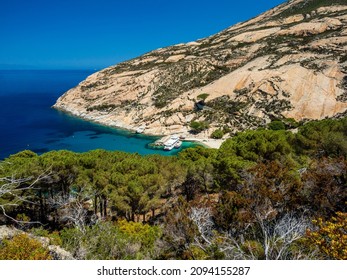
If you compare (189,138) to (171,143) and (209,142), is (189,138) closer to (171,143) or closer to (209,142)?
(209,142)

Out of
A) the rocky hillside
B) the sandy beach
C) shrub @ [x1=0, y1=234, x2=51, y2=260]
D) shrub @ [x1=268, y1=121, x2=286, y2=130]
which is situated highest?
the rocky hillside

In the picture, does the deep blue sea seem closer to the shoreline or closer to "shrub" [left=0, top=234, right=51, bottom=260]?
the shoreline

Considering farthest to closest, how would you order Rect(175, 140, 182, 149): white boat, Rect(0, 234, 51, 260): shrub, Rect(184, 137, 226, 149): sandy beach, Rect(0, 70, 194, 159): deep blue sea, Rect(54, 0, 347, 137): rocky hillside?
Rect(54, 0, 347, 137): rocky hillside < Rect(0, 70, 194, 159): deep blue sea < Rect(175, 140, 182, 149): white boat < Rect(184, 137, 226, 149): sandy beach < Rect(0, 234, 51, 260): shrub

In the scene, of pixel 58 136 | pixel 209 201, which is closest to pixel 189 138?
pixel 58 136

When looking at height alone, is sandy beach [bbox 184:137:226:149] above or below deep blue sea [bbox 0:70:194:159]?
below

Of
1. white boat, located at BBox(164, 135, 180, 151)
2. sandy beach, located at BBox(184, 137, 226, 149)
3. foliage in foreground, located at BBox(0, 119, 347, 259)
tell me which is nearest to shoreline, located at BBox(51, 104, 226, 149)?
sandy beach, located at BBox(184, 137, 226, 149)

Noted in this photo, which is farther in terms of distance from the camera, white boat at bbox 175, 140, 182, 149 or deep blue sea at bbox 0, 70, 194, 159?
deep blue sea at bbox 0, 70, 194, 159

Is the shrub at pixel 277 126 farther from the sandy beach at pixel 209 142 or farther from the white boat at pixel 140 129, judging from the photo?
the white boat at pixel 140 129

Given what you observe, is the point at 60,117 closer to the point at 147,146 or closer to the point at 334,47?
the point at 147,146

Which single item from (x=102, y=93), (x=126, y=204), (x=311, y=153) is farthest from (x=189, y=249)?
(x=102, y=93)
